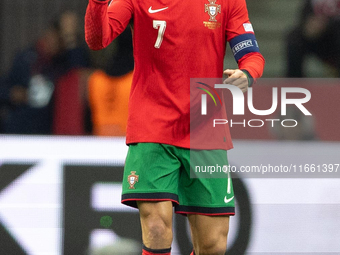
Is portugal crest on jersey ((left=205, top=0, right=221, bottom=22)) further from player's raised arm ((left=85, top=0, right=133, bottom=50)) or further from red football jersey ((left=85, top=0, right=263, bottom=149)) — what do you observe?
player's raised arm ((left=85, top=0, right=133, bottom=50))

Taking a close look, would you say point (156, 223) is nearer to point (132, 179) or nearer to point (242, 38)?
point (132, 179)

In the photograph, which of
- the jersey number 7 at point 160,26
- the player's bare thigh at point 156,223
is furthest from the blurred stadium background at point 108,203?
the jersey number 7 at point 160,26

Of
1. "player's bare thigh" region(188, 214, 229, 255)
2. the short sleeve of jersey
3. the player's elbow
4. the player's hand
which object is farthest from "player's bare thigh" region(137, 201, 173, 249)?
the short sleeve of jersey

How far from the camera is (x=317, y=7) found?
5.91 m

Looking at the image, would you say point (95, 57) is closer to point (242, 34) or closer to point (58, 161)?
point (58, 161)

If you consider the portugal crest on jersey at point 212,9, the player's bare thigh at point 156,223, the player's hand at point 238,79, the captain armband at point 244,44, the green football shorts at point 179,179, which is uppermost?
the portugal crest on jersey at point 212,9

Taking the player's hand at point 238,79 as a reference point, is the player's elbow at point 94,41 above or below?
above

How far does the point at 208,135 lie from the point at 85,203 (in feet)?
4.74

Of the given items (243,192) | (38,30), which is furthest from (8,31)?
(243,192)

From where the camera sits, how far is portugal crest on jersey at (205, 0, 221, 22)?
3162 millimetres

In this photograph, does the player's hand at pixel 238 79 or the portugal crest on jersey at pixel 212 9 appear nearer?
the player's hand at pixel 238 79

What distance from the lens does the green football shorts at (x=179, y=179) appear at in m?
3.04

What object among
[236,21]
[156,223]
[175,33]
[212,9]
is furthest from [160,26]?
[156,223]

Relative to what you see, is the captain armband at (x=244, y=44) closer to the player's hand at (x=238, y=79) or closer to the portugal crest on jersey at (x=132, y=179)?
the player's hand at (x=238, y=79)
